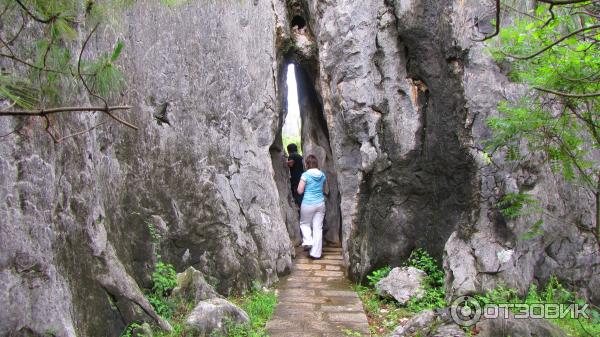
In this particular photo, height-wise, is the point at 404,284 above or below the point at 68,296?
below

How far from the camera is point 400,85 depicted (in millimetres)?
6656

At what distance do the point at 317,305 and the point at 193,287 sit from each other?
1477 millimetres

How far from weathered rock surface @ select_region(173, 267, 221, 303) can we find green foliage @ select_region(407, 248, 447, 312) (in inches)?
93.6

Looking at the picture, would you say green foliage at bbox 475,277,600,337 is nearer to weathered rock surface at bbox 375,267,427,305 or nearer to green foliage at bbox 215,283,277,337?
weathered rock surface at bbox 375,267,427,305

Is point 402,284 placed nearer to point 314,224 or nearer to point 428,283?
point 428,283

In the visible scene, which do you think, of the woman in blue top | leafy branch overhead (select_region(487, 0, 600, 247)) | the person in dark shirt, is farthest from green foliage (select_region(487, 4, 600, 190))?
the person in dark shirt

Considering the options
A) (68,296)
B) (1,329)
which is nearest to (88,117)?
(68,296)

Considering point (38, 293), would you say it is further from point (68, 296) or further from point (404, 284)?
point (404, 284)

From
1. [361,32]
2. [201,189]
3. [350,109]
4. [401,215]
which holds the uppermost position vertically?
[361,32]

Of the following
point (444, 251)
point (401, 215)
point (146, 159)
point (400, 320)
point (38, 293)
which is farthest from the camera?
point (401, 215)

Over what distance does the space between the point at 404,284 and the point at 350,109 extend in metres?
2.60

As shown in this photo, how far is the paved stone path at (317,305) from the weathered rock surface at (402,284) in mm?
390

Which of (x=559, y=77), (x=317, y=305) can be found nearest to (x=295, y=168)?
(x=317, y=305)

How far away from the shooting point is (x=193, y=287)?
17.3ft
